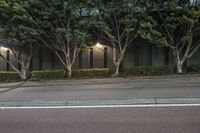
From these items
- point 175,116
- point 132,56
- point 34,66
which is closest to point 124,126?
point 175,116

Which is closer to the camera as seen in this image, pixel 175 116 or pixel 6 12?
pixel 175 116

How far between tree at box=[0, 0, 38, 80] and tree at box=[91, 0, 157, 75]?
398cm

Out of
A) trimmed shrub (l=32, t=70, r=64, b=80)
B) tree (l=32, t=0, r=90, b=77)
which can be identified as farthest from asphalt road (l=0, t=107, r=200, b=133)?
trimmed shrub (l=32, t=70, r=64, b=80)

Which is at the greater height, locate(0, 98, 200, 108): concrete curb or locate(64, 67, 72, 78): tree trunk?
locate(64, 67, 72, 78): tree trunk

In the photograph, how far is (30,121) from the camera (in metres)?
10.1

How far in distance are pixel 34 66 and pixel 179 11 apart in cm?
1181

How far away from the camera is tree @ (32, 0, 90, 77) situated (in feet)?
78.4

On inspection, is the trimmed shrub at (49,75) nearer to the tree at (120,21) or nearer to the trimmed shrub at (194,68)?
the tree at (120,21)

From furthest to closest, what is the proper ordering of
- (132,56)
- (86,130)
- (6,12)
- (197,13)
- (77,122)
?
(132,56) < (6,12) < (197,13) < (77,122) < (86,130)

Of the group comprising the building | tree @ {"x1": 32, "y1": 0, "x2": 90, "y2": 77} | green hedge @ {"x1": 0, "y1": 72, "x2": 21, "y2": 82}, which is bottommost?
green hedge @ {"x1": 0, "y1": 72, "x2": 21, "y2": 82}

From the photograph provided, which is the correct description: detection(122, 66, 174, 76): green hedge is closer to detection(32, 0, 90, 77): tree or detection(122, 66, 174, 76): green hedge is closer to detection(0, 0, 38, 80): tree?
detection(32, 0, 90, 77): tree

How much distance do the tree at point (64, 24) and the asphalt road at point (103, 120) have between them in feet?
40.6

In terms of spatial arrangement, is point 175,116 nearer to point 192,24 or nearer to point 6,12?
point 192,24

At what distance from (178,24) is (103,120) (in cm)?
1532
